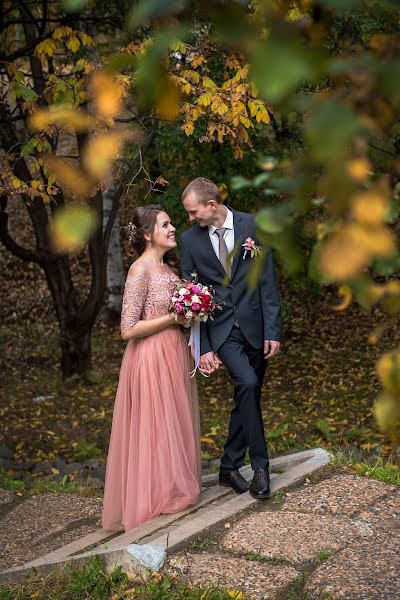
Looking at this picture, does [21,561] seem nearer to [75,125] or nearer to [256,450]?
[256,450]

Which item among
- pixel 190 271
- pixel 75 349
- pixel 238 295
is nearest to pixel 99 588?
pixel 238 295

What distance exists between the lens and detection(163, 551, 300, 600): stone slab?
13.1 ft

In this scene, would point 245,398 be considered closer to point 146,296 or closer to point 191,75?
point 146,296

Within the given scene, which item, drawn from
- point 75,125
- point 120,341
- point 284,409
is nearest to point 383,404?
point 75,125

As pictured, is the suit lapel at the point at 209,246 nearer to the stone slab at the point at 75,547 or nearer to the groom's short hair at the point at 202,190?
the groom's short hair at the point at 202,190

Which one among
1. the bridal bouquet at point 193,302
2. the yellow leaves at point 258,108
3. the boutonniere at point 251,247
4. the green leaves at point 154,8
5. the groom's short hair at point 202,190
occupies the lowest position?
the bridal bouquet at point 193,302

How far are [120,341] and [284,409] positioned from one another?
411cm

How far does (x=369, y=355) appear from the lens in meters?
12.3

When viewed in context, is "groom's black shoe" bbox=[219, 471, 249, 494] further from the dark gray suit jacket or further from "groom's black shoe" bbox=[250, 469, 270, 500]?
the dark gray suit jacket

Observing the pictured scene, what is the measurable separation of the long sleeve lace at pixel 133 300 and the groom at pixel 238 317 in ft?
1.03

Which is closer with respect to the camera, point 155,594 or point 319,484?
point 155,594

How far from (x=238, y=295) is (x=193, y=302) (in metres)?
0.37

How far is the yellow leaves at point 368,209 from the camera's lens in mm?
1321

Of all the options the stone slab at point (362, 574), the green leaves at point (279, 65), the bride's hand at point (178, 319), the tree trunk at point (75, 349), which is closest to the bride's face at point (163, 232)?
the bride's hand at point (178, 319)
